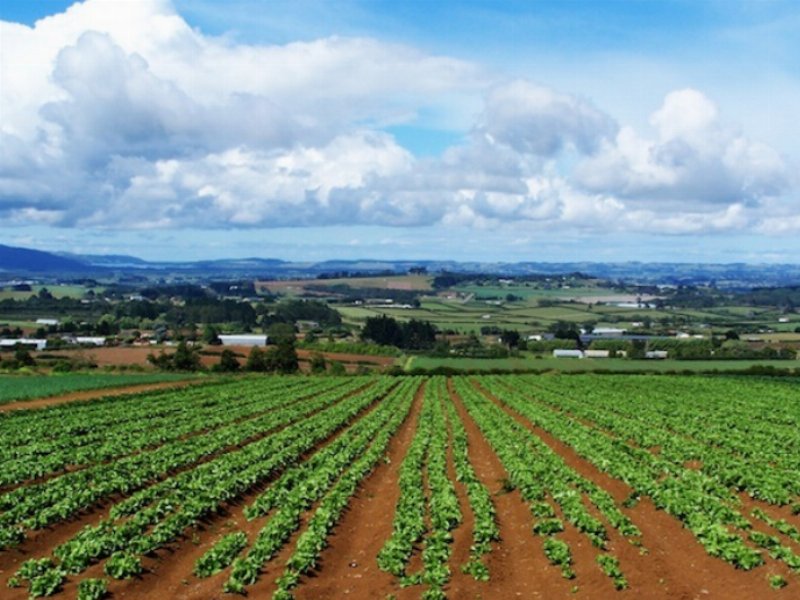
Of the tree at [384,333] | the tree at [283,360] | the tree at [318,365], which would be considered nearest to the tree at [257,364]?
the tree at [283,360]

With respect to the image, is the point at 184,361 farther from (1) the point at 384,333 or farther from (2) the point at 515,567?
(2) the point at 515,567

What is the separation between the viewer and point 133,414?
40.6 metres

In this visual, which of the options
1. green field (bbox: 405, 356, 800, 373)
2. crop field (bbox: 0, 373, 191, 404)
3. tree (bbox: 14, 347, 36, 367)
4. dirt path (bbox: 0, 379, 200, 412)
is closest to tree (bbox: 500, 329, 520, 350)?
green field (bbox: 405, 356, 800, 373)

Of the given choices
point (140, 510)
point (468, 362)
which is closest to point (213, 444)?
point (140, 510)

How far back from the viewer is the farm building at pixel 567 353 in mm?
115062

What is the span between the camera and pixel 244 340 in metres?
134

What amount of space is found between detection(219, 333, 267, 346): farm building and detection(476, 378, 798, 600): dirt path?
112 meters

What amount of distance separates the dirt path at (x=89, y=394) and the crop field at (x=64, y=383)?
0.60 metres

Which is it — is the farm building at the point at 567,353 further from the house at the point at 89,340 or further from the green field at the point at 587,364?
the house at the point at 89,340

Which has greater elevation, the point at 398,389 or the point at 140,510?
the point at 140,510

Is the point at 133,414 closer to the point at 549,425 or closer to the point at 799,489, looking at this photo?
the point at 549,425

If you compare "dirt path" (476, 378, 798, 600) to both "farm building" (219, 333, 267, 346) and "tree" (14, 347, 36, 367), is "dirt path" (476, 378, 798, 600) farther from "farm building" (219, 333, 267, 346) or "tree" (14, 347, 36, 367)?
"farm building" (219, 333, 267, 346)

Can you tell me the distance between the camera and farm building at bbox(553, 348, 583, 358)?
115m

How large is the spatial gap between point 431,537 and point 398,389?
4923cm
